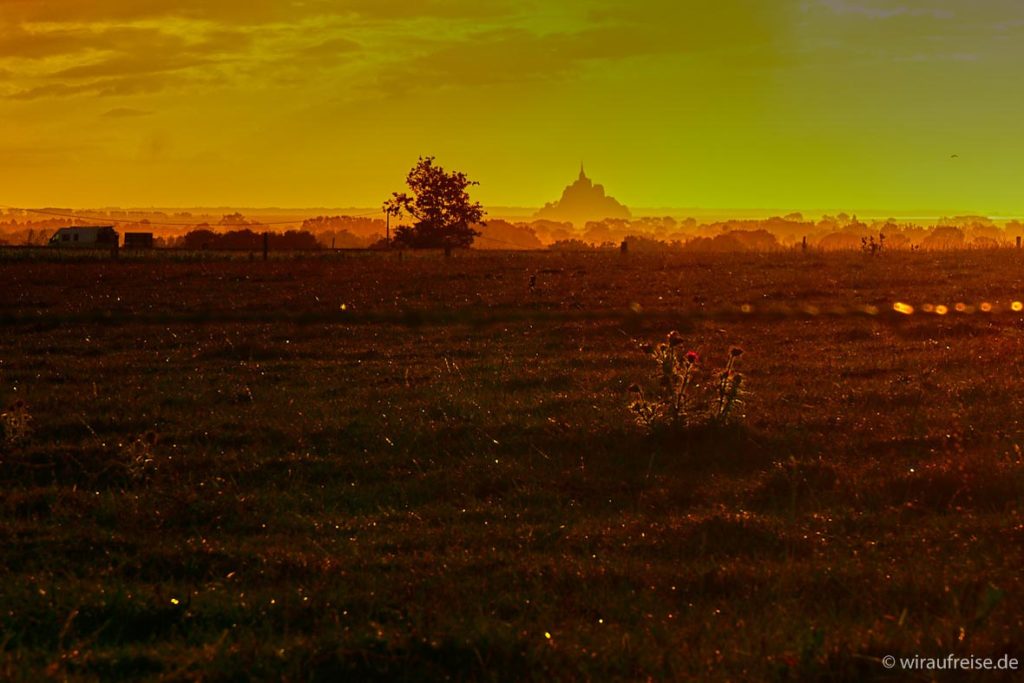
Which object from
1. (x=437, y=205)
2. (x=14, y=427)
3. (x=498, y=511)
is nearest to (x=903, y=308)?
(x=498, y=511)

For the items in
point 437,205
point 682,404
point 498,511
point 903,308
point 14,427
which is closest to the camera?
point 498,511

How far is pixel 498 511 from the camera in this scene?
29.5ft

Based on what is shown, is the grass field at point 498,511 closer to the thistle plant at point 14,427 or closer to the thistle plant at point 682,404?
the thistle plant at point 14,427

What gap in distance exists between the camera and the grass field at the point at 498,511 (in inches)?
236

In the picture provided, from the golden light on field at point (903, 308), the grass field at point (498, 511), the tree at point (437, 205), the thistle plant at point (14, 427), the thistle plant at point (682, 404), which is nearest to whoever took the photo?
the grass field at point (498, 511)

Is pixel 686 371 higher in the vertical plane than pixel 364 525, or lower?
higher

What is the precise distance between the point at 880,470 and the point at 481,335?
12.0 m

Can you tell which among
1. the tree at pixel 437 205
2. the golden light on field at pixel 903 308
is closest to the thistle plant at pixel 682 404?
the golden light on field at pixel 903 308

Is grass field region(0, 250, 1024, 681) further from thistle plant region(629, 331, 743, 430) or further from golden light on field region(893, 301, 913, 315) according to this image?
golden light on field region(893, 301, 913, 315)

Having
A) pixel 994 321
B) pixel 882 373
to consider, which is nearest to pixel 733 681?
pixel 882 373

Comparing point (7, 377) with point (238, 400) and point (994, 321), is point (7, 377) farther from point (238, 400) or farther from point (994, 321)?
point (994, 321)

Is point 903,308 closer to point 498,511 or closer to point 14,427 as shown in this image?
point 498,511

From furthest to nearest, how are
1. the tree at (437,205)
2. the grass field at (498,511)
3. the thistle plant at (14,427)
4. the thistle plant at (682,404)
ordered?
the tree at (437,205), the thistle plant at (682,404), the thistle plant at (14,427), the grass field at (498,511)

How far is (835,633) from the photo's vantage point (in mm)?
6121
